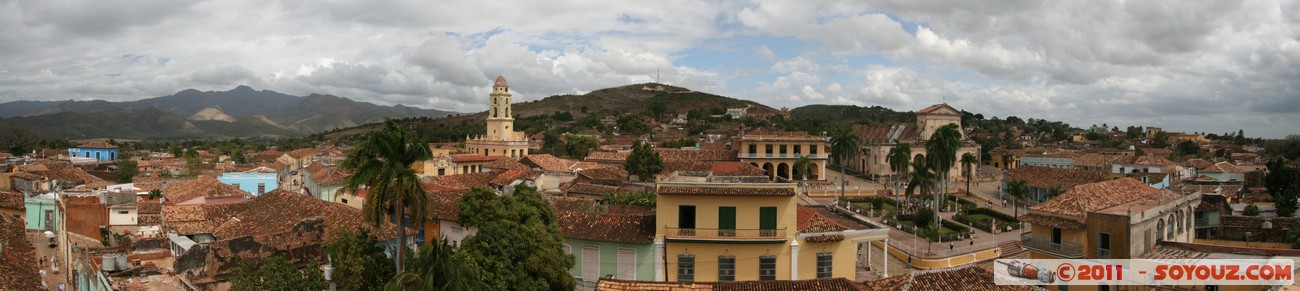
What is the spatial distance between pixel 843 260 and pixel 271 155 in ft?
245

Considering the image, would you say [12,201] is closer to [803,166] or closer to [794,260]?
[794,260]

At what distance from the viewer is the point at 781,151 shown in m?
57.9

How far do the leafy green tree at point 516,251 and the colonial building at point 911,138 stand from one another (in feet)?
141

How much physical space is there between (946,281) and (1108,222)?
28.4 ft

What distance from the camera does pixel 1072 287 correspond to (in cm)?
1961

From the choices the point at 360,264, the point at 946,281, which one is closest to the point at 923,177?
the point at 946,281

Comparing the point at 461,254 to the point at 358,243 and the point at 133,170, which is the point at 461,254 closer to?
the point at 358,243

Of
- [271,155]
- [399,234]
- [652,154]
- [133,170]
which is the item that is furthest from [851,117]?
[399,234]

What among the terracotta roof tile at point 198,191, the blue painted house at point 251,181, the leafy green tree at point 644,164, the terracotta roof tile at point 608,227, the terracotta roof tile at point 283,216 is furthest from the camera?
the leafy green tree at point 644,164

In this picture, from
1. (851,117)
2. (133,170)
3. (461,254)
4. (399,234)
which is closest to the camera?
(399,234)

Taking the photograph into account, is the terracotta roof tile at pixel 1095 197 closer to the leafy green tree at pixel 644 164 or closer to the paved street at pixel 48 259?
the leafy green tree at pixel 644 164

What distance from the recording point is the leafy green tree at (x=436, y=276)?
13.3 meters

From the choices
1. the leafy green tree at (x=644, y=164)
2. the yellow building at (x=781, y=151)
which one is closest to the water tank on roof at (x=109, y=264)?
the leafy green tree at (x=644, y=164)

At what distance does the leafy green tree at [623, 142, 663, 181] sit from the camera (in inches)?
1641
